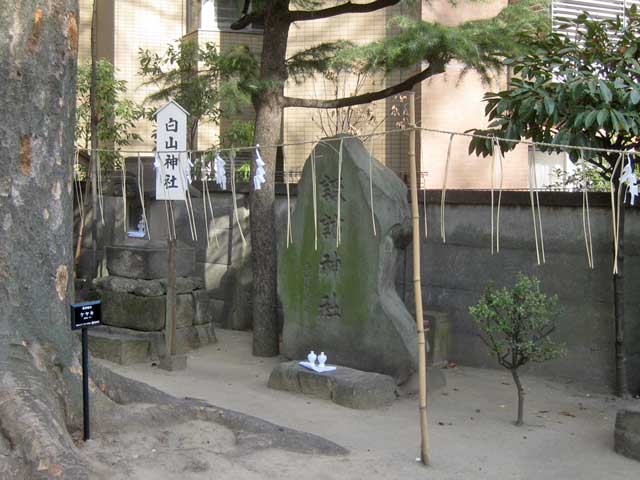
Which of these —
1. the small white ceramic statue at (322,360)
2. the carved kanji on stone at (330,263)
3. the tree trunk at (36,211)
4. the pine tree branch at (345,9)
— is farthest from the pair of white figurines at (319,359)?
the pine tree branch at (345,9)

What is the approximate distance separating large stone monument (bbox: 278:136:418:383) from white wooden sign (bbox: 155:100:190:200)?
1410 mm

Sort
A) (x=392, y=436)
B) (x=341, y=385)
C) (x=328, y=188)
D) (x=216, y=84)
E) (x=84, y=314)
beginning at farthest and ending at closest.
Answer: (x=216, y=84) < (x=328, y=188) < (x=341, y=385) < (x=392, y=436) < (x=84, y=314)

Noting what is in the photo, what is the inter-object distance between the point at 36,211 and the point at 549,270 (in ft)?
19.3

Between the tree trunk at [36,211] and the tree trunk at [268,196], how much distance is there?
4688 mm

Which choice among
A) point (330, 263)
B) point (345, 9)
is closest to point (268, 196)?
point (330, 263)

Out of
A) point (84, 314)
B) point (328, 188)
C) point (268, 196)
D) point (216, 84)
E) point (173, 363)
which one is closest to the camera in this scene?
point (84, 314)

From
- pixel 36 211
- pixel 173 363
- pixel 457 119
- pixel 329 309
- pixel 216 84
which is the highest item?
pixel 216 84

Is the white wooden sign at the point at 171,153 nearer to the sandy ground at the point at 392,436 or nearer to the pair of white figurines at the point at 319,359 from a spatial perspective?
the sandy ground at the point at 392,436

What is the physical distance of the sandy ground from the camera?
18.3ft

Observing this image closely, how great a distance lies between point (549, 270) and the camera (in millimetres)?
9086

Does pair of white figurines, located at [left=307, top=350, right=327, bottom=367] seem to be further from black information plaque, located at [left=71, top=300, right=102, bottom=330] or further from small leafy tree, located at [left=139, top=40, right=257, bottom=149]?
black information plaque, located at [left=71, top=300, right=102, bottom=330]

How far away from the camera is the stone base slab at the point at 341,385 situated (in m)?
7.95

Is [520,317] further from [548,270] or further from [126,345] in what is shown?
[126,345]

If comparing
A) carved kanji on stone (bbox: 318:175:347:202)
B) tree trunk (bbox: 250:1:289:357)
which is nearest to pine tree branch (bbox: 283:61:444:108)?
tree trunk (bbox: 250:1:289:357)
